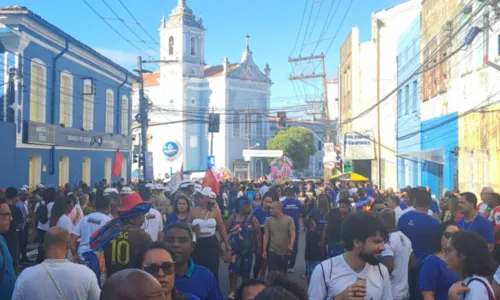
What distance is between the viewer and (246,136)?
7594 centimetres

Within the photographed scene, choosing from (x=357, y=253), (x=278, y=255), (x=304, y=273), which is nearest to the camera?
(x=357, y=253)

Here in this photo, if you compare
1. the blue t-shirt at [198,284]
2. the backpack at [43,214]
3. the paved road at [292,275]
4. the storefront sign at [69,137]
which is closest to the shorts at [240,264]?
the paved road at [292,275]

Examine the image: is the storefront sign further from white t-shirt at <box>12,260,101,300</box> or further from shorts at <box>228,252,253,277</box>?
white t-shirt at <box>12,260,101,300</box>

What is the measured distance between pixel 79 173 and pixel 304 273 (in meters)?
18.9

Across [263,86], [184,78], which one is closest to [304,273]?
[184,78]

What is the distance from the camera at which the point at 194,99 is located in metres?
Result: 72.3

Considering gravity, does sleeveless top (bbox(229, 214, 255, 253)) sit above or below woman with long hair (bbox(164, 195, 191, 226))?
below


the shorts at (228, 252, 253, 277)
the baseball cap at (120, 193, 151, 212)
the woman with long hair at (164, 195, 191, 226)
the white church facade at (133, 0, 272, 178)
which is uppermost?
the white church facade at (133, 0, 272, 178)

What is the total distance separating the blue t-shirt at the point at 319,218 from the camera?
9.87m

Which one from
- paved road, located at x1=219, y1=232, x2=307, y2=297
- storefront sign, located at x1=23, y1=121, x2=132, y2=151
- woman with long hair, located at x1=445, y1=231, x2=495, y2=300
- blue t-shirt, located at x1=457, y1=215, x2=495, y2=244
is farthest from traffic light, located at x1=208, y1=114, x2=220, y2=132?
woman with long hair, located at x1=445, y1=231, x2=495, y2=300

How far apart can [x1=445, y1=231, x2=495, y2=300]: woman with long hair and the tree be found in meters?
64.0

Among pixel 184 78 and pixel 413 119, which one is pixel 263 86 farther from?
pixel 413 119

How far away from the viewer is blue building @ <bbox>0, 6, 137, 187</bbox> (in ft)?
65.9

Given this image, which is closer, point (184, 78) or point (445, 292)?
point (445, 292)
